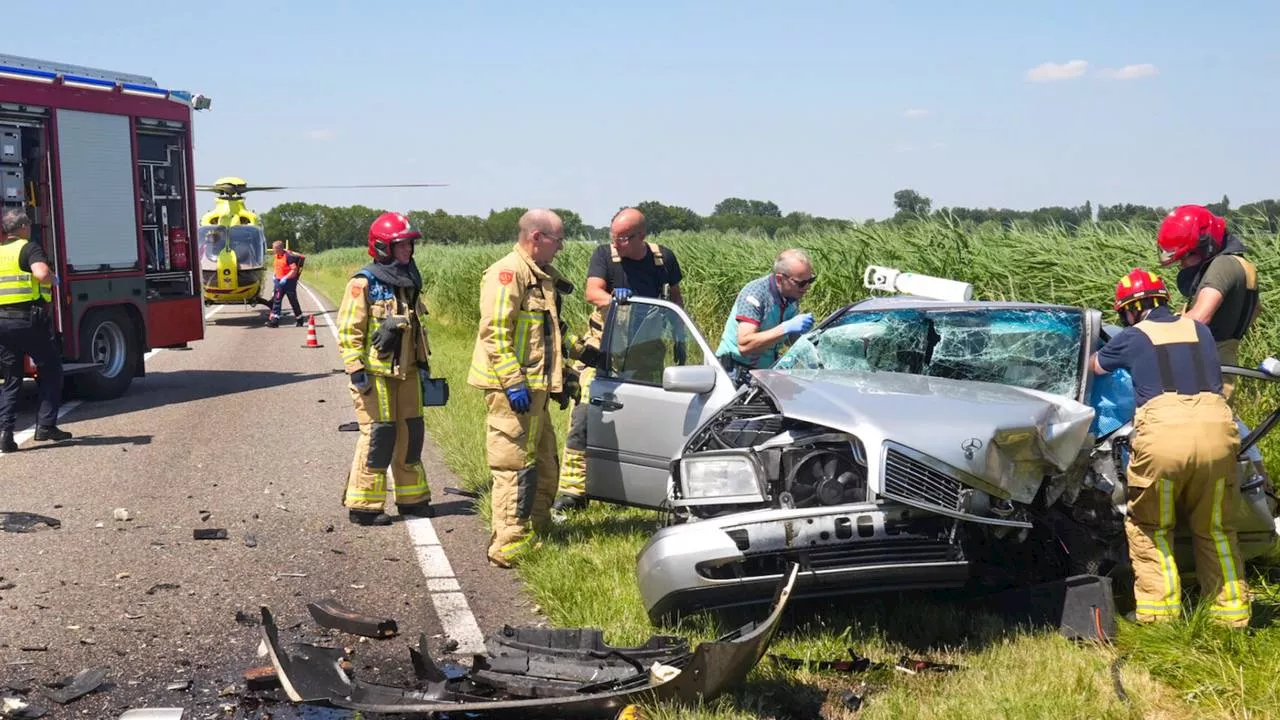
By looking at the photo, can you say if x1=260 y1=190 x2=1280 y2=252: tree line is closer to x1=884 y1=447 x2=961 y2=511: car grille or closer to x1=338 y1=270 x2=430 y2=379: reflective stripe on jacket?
x1=338 y1=270 x2=430 y2=379: reflective stripe on jacket

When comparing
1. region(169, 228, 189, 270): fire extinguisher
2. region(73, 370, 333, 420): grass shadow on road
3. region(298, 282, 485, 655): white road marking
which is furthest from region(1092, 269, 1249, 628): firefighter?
region(169, 228, 189, 270): fire extinguisher

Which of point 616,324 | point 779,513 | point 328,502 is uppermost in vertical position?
point 616,324

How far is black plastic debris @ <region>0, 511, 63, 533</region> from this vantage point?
24.1ft

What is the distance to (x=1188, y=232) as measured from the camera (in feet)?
21.8

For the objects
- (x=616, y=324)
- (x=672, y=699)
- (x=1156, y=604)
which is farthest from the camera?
(x=616, y=324)

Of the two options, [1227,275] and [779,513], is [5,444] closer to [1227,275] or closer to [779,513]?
[779,513]

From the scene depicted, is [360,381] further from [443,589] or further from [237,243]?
[237,243]

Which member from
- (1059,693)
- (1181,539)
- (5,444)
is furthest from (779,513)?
(5,444)

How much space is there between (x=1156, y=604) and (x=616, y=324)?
332cm

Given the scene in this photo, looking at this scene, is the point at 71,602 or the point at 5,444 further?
the point at 5,444

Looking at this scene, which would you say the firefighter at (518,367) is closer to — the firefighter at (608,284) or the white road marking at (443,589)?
the white road marking at (443,589)

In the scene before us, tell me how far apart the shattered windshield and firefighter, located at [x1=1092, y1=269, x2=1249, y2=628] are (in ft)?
1.84

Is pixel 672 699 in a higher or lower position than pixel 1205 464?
lower

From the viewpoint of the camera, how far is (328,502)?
327 inches
